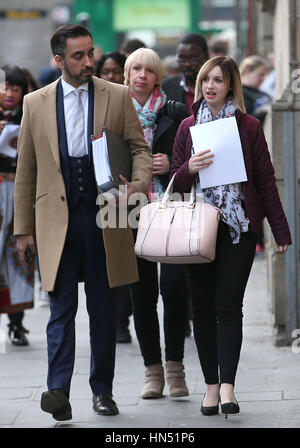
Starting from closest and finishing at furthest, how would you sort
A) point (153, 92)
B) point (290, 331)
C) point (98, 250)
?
1. point (98, 250)
2. point (153, 92)
3. point (290, 331)

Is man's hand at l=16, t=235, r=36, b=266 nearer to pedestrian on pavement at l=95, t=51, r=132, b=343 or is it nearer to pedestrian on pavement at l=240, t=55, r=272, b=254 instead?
pedestrian on pavement at l=95, t=51, r=132, b=343

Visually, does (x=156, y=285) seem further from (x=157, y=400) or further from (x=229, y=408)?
(x=229, y=408)

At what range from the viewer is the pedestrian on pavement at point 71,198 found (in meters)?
5.96

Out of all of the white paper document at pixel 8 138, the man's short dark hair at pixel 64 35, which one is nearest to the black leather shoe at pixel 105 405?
the man's short dark hair at pixel 64 35

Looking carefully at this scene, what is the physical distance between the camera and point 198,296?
610 cm

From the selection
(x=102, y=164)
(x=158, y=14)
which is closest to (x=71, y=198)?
(x=102, y=164)

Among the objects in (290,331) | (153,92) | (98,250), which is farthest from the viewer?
(290,331)

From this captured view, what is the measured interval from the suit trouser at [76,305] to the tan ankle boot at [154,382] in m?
0.43

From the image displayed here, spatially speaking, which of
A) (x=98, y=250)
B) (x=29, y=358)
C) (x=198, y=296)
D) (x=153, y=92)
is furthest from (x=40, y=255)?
(x=29, y=358)

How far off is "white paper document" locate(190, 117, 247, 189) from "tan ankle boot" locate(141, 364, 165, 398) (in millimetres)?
1219

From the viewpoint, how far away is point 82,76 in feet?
19.7

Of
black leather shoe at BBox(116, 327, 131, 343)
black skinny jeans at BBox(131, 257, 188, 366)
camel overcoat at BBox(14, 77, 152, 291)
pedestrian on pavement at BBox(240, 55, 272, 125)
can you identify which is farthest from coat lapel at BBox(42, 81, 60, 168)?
pedestrian on pavement at BBox(240, 55, 272, 125)
